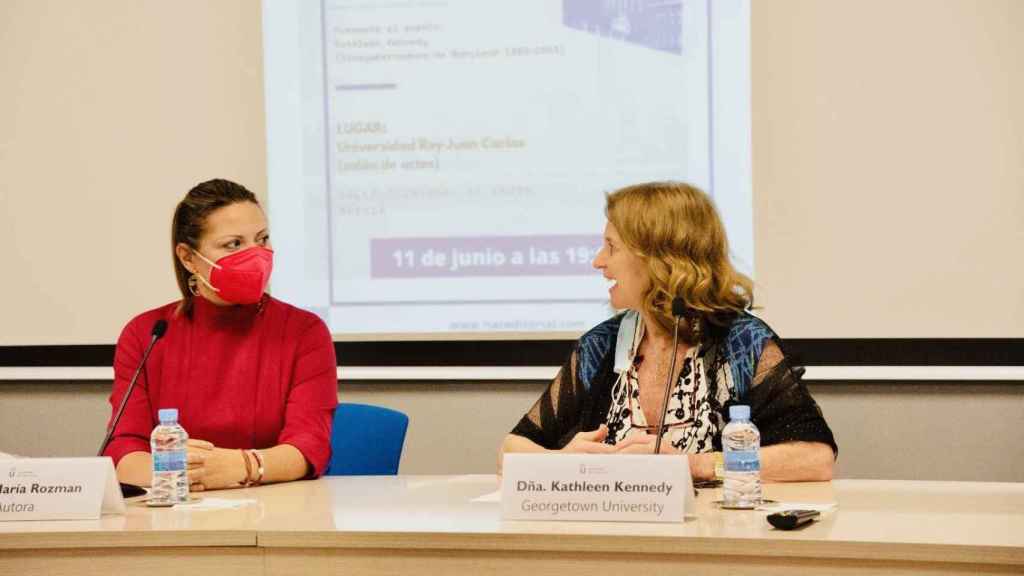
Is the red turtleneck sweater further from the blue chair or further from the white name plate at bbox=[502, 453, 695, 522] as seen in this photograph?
the white name plate at bbox=[502, 453, 695, 522]

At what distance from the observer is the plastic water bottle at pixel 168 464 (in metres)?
2.34

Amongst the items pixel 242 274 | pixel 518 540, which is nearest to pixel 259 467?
pixel 242 274

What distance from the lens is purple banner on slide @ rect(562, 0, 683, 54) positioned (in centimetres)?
386

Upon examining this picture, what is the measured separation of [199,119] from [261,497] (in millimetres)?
2127

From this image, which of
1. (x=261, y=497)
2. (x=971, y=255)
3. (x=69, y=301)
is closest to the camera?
(x=261, y=497)

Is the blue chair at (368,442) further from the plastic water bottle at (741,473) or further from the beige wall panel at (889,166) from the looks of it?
the beige wall panel at (889,166)

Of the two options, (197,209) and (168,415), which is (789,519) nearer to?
(168,415)

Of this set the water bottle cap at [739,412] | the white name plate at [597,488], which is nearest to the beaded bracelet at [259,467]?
the white name plate at [597,488]

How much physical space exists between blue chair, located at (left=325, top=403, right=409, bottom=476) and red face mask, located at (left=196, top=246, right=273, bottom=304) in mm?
524

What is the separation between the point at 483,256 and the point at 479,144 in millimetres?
367

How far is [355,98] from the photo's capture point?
13.3 feet

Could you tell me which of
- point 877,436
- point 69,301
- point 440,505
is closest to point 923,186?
point 877,436

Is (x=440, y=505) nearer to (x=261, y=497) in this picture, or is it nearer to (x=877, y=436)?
(x=261, y=497)

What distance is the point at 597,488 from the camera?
2.02 m
